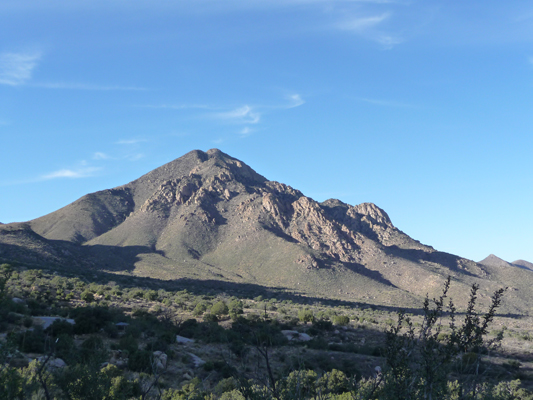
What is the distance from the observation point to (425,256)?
431ft

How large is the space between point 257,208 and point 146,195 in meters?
54.4

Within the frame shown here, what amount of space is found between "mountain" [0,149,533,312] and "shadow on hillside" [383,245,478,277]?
19.8 inches

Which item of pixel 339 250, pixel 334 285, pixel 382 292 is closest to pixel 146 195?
pixel 339 250

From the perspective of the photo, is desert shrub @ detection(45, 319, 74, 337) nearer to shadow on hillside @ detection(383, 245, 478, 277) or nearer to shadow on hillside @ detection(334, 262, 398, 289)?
shadow on hillside @ detection(334, 262, 398, 289)

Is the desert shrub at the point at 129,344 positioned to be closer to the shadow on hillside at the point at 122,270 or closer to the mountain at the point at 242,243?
the shadow on hillside at the point at 122,270

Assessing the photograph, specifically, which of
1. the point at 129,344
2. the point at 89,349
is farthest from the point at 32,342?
the point at 129,344

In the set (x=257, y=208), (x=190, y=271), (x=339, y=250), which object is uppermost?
(x=257, y=208)

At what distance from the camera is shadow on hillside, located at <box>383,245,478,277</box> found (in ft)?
415

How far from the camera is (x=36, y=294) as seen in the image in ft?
107

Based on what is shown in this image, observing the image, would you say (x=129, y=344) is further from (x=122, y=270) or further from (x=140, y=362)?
(x=122, y=270)

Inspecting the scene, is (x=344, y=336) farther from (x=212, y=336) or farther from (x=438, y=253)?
(x=438, y=253)

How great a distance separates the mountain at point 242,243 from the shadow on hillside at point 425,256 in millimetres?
503

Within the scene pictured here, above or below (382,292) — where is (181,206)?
above

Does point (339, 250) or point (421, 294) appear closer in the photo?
point (421, 294)
